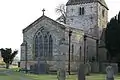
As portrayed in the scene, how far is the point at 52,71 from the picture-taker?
133ft

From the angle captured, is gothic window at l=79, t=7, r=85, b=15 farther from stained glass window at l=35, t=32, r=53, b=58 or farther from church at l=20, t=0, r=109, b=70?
stained glass window at l=35, t=32, r=53, b=58

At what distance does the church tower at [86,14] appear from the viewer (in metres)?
53.2

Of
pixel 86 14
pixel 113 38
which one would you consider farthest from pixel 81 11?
pixel 113 38

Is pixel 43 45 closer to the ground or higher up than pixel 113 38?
closer to the ground

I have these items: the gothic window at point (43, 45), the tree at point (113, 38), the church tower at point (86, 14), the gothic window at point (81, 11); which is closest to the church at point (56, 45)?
the gothic window at point (43, 45)

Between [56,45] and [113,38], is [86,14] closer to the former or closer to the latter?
[113,38]

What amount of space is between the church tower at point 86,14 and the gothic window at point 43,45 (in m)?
11.9

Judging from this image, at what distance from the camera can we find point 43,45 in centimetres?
4303

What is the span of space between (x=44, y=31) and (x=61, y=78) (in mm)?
24576

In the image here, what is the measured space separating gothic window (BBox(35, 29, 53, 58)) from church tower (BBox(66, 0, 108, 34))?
11893mm

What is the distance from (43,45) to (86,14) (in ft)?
46.3

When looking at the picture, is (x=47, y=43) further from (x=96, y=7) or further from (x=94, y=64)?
(x=96, y=7)

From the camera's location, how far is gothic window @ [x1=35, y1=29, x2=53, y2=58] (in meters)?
42.5

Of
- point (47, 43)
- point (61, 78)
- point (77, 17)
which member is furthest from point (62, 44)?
point (61, 78)
